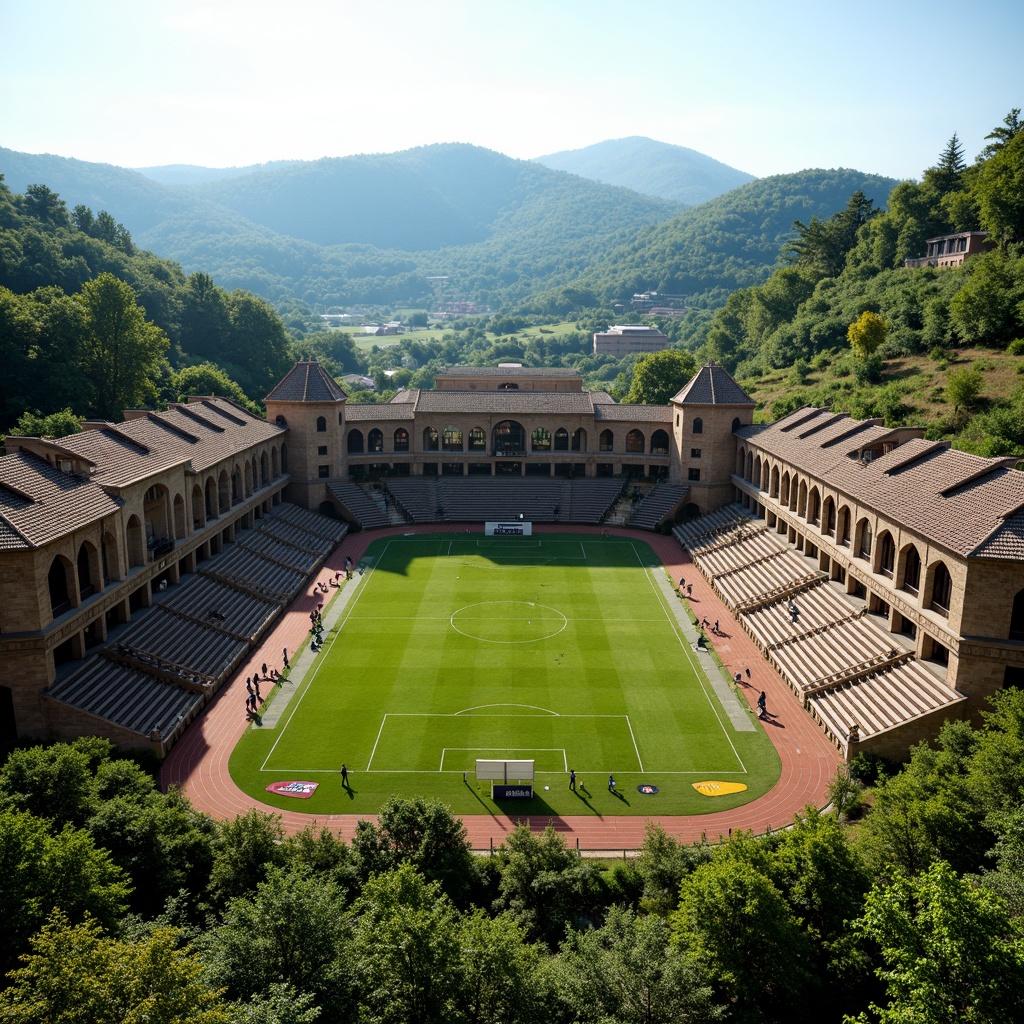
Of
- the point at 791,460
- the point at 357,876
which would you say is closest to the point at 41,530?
the point at 357,876

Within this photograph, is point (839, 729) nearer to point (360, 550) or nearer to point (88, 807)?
point (88, 807)

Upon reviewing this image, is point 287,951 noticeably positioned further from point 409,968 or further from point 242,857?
point 242,857

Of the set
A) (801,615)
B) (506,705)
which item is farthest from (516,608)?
(801,615)

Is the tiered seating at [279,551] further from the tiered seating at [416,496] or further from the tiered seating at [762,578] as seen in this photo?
the tiered seating at [762,578]

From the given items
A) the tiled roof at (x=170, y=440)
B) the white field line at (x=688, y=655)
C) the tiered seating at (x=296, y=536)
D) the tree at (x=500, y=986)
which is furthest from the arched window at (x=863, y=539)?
the tiled roof at (x=170, y=440)

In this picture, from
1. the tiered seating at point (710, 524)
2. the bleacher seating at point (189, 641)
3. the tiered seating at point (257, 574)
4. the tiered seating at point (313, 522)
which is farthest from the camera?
the tiered seating at point (313, 522)

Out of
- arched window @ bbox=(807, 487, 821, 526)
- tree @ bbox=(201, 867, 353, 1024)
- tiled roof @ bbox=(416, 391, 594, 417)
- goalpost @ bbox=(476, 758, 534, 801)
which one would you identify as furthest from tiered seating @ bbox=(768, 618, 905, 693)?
tiled roof @ bbox=(416, 391, 594, 417)

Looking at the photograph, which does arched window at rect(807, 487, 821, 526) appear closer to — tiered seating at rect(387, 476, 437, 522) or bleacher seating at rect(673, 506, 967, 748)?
bleacher seating at rect(673, 506, 967, 748)
